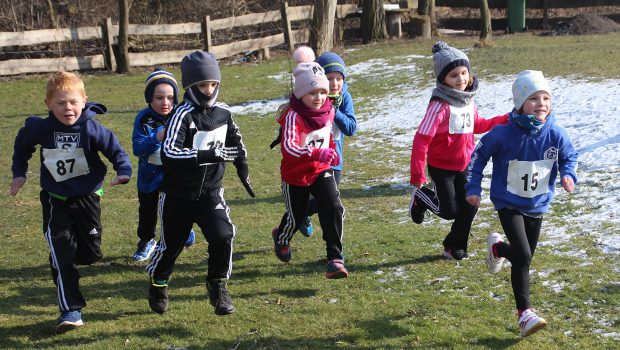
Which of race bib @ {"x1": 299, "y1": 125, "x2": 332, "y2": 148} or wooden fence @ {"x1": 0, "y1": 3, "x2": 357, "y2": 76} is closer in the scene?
race bib @ {"x1": 299, "y1": 125, "x2": 332, "y2": 148}

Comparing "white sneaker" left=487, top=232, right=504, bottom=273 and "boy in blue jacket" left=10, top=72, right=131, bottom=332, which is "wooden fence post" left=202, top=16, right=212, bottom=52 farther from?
"white sneaker" left=487, top=232, right=504, bottom=273

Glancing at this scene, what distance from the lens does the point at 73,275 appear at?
5.71 meters

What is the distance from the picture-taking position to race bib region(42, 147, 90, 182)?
5867 mm

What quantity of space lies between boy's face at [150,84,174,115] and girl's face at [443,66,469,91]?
91.5 inches

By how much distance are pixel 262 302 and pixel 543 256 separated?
2391 millimetres

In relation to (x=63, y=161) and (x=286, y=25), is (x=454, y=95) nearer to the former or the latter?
(x=63, y=161)

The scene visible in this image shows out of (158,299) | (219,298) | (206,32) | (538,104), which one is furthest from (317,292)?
(206,32)

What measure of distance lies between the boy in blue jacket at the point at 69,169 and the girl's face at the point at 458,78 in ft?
8.78

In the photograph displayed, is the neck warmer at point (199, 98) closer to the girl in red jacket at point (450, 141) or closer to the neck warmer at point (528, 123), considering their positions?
the girl in red jacket at point (450, 141)

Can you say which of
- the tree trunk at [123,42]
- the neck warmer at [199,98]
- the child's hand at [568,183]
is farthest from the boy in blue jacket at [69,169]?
the tree trunk at [123,42]

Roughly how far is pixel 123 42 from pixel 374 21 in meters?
7.99

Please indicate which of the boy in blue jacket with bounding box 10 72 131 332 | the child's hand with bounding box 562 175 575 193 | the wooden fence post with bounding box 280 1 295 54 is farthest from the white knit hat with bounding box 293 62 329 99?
the wooden fence post with bounding box 280 1 295 54

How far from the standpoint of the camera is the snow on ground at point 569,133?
7.16 metres

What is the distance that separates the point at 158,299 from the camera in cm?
574
